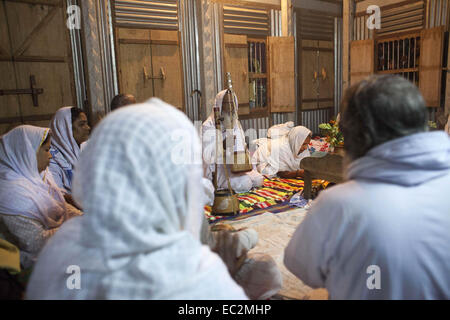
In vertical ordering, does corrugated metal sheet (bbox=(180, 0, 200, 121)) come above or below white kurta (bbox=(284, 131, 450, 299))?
above

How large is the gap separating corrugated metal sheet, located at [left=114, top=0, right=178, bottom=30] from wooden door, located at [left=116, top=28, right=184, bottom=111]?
102mm

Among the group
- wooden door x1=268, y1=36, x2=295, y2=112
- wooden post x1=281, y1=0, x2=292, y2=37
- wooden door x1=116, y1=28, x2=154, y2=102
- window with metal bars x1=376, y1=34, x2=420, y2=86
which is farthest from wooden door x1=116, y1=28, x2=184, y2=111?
window with metal bars x1=376, y1=34, x2=420, y2=86

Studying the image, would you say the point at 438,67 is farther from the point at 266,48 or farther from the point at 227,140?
the point at 227,140

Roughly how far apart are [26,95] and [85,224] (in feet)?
14.1

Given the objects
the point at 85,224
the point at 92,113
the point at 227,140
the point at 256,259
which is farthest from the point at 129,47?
the point at 85,224

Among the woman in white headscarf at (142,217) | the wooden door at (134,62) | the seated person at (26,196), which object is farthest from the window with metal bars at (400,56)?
the woman in white headscarf at (142,217)

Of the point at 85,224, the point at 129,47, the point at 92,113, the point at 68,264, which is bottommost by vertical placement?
the point at 68,264

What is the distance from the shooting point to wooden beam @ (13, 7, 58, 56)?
434cm

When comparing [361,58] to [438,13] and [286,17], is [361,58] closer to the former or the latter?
[438,13]

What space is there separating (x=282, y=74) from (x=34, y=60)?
4523 millimetres

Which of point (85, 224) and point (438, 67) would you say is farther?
point (438, 67)

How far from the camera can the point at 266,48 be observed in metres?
6.82

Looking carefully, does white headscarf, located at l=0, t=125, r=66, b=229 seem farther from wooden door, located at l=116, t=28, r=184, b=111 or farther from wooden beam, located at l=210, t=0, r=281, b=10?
wooden beam, located at l=210, t=0, r=281, b=10

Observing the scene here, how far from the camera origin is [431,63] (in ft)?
19.9
